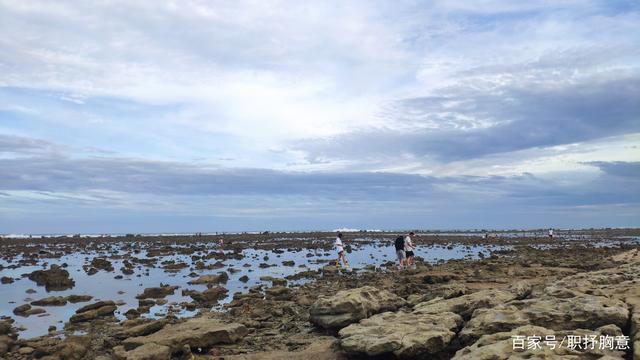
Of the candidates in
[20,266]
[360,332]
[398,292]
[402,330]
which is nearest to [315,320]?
[360,332]

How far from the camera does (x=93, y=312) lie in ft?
58.1

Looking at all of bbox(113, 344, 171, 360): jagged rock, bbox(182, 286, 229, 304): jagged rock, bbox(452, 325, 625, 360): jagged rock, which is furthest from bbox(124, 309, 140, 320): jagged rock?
bbox(452, 325, 625, 360): jagged rock

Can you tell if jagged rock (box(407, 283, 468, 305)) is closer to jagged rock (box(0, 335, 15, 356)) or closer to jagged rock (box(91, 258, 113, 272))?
jagged rock (box(0, 335, 15, 356))

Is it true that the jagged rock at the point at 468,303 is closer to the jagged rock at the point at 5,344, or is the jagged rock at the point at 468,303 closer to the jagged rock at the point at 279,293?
the jagged rock at the point at 279,293

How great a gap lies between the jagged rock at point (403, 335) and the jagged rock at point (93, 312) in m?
10.4

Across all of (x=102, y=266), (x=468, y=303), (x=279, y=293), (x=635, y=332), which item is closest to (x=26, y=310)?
(x=279, y=293)

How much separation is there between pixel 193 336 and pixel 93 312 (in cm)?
707

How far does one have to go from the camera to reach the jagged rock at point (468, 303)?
12141mm

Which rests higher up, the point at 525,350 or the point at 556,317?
the point at 556,317

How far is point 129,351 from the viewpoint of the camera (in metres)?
12.0

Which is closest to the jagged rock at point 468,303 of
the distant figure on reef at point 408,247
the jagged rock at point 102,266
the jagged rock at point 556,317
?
the jagged rock at point 556,317

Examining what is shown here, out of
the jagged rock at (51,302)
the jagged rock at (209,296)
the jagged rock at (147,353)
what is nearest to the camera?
the jagged rock at (147,353)

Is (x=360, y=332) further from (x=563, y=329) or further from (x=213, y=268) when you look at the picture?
(x=213, y=268)

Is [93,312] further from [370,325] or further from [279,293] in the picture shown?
[370,325]
